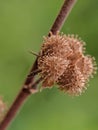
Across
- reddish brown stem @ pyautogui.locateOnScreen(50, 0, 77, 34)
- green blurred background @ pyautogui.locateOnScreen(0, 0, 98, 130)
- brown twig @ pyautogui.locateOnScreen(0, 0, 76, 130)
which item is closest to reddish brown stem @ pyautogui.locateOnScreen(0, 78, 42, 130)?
brown twig @ pyautogui.locateOnScreen(0, 0, 76, 130)

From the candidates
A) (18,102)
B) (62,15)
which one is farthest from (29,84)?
(62,15)

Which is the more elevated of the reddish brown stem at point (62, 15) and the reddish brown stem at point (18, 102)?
the reddish brown stem at point (62, 15)

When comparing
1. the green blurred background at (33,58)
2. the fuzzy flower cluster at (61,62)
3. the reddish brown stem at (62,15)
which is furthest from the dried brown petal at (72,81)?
the green blurred background at (33,58)

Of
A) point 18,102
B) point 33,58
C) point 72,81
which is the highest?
point 33,58

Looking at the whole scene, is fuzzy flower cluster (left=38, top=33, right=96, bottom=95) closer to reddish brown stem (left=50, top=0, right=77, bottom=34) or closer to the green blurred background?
reddish brown stem (left=50, top=0, right=77, bottom=34)

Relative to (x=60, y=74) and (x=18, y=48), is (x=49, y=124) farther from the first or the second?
(x=60, y=74)

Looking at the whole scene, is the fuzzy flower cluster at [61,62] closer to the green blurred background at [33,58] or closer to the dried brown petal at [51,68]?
the dried brown petal at [51,68]

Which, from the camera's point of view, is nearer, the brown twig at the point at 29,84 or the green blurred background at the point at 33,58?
the brown twig at the point at 29,84

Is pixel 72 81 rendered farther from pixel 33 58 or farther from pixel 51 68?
pixel 33 58
